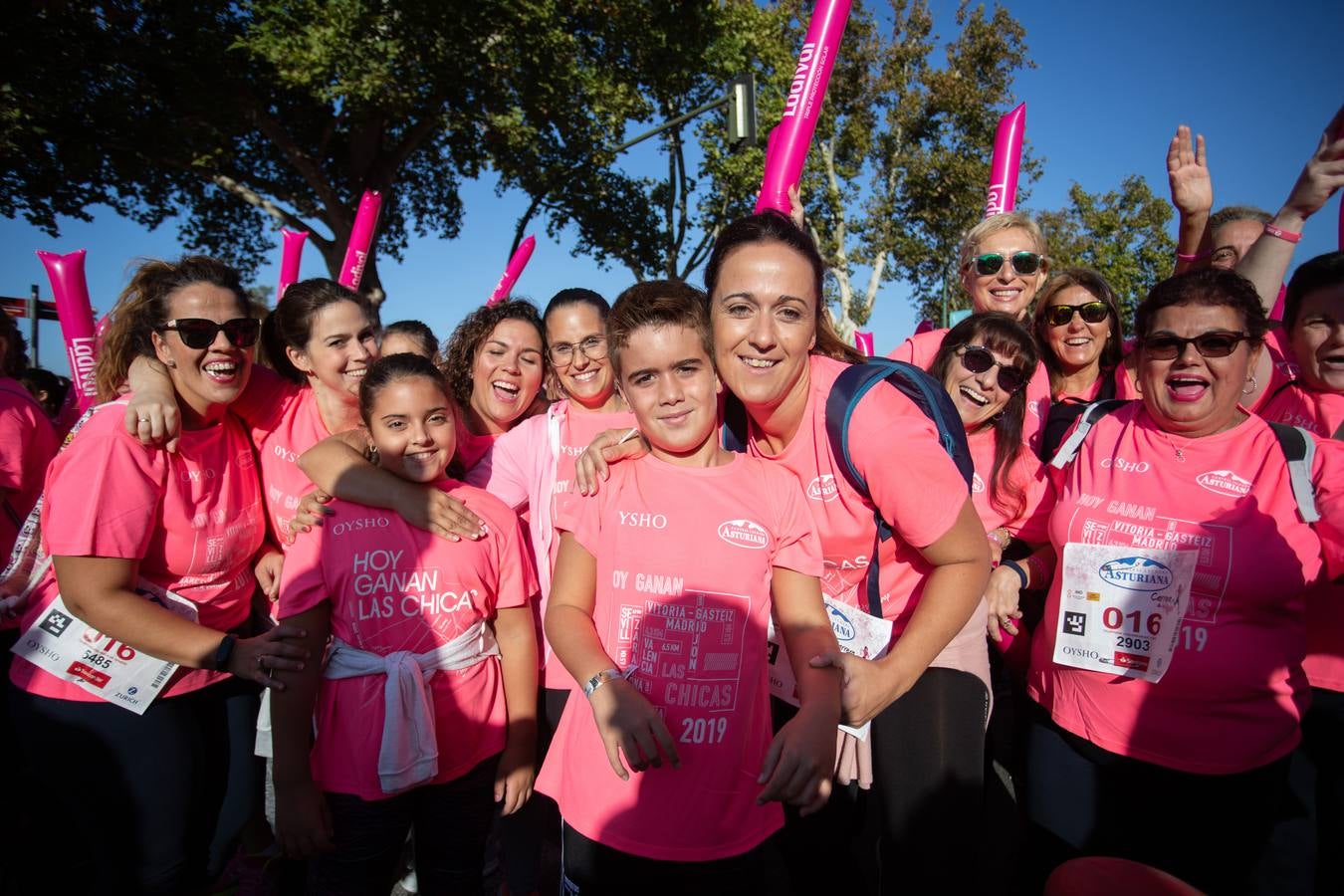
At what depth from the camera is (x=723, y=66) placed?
16.3m

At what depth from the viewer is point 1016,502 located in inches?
116

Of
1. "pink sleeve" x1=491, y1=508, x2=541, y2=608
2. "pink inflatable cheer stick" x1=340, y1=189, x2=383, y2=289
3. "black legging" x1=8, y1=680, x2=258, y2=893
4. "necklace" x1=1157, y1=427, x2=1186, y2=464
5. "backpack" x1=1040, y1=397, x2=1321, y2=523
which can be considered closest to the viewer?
"backpack" x1=1040, y1=397, x2=1321, y2=523

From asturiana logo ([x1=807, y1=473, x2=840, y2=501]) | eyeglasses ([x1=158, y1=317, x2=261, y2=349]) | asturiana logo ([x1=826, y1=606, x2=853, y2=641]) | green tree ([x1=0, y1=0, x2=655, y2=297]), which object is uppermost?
green tree ([x1=0, y1=0, x2=655, y2=297])

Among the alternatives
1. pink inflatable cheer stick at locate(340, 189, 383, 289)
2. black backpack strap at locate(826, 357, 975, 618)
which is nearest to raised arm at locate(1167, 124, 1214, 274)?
black backpack strap at locate(826, 357, 975, 618)

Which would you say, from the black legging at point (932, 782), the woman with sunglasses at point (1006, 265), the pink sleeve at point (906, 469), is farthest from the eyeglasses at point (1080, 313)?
the black legging at point (932, 782)

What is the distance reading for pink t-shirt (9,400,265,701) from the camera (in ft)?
7.62

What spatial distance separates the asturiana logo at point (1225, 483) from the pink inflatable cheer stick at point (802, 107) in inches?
98.0

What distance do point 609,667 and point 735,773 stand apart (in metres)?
0.46

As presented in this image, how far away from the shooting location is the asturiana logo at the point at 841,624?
2350 millimetres

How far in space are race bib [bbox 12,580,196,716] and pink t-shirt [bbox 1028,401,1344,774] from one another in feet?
10.6

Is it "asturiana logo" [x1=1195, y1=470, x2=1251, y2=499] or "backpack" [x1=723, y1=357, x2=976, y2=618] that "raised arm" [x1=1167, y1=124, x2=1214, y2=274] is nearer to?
"asturiana logo" [x1=1195, y1=470, x2=1251, y2=499]

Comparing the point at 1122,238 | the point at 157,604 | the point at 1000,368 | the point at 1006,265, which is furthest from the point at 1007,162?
the point at 1122,238

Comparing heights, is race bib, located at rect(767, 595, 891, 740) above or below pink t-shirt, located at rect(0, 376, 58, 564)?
below

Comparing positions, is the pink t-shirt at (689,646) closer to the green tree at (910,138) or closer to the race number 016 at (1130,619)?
the race number 016 at (1130,619)
